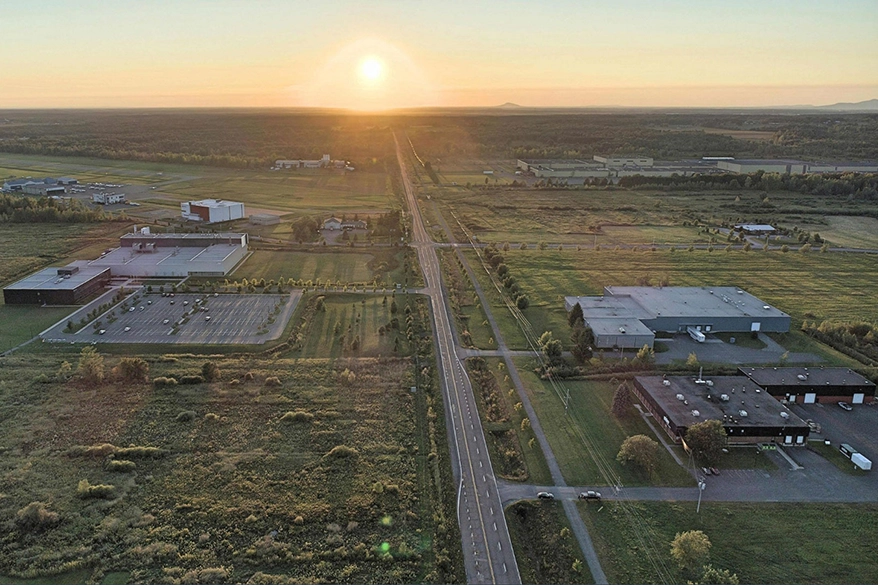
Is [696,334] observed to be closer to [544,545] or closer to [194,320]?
[544,545]

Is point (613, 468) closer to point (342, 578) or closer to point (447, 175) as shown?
point (342, 578)

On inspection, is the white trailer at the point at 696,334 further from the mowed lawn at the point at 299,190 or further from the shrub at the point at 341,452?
the mowed lawn at the point at 299,190

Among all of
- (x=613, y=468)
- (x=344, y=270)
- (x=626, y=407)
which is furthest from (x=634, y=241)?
(x=613, y=468)

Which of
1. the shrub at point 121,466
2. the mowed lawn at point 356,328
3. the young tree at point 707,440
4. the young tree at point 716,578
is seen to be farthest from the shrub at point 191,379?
the young tree at point 716,578

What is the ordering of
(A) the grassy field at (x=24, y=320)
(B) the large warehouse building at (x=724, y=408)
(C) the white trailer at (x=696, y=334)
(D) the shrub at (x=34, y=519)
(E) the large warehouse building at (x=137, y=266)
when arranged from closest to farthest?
(D) the shrub at (x=34, y=519) < (B) the large warehouse building at (x=724, y=408) < (A) the grassy field at (x=24, y=320) < (C) the white trailer at (x=696, y=334) < (E) the large warehouse building at (x=137, y=266)

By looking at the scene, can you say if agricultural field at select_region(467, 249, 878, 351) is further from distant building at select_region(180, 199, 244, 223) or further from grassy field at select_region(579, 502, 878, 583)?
distant building at select_region(180, 199, 244, 223)
